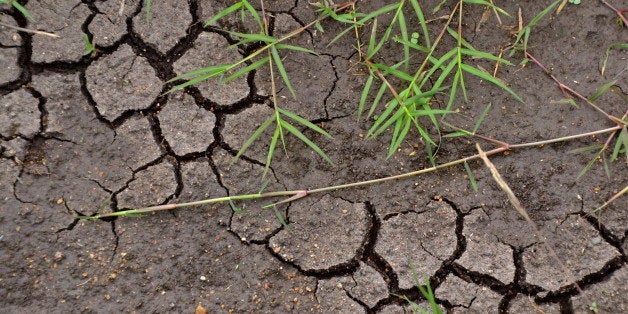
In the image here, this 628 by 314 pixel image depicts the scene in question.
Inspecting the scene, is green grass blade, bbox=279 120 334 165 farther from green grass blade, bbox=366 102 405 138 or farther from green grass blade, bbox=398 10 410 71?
green grass blade, bbox=398 10 410 71

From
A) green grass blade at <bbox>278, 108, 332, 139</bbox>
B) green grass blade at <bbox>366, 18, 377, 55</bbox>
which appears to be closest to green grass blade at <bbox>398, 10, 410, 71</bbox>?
green grass blade at <bbox>366, 18, 377, 55</bbox>

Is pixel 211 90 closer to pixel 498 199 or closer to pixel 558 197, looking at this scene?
pixel 498 199

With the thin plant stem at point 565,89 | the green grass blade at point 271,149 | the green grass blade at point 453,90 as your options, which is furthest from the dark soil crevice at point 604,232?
the green grass blade at point 271,149

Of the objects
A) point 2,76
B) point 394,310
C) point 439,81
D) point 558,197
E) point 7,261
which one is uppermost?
point 2,76

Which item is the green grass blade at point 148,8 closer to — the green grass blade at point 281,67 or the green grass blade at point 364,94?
the green grass blade at point 281,67

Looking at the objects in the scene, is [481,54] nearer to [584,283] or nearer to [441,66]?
[441,66]

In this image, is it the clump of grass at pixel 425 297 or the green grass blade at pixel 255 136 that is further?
the green grass blade at pixel 255 136

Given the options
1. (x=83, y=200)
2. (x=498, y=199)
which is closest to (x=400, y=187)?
(x=498, y=199)

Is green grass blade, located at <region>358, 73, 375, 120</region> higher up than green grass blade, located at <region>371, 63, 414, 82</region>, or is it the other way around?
green grass blade, located at <region>371, 63, 414, 82</region>
